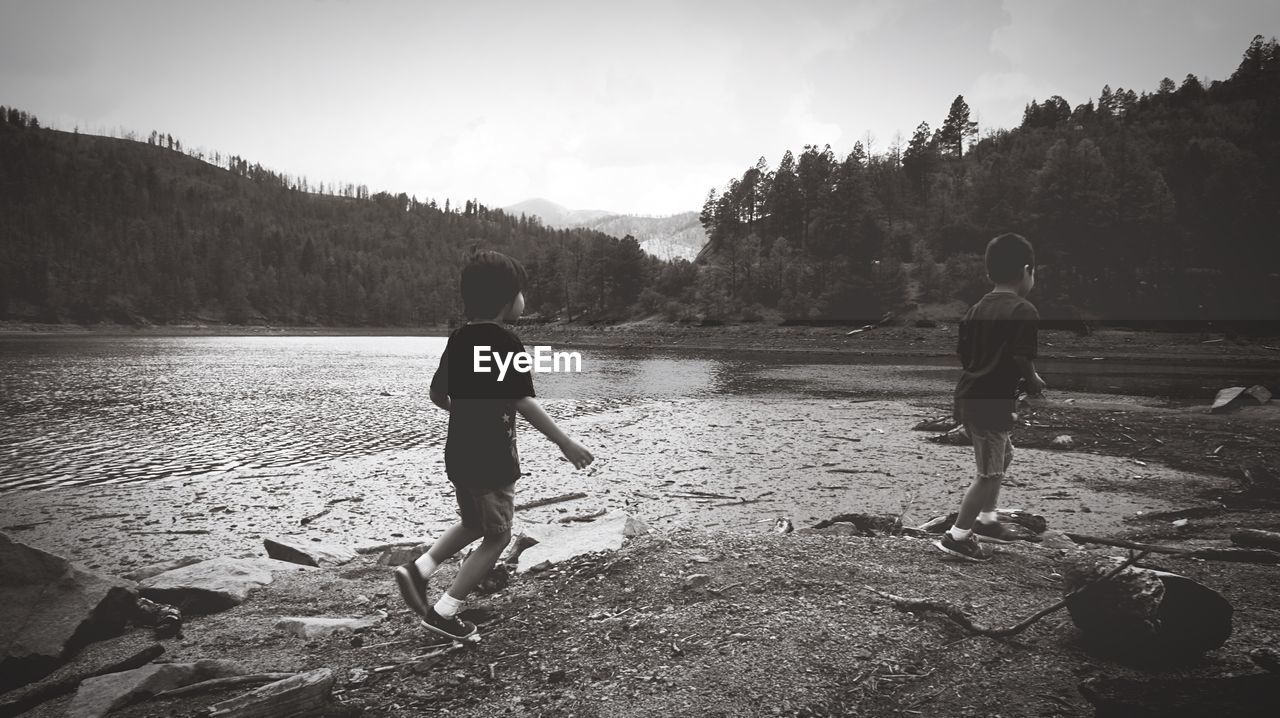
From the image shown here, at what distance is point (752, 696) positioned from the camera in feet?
9.84

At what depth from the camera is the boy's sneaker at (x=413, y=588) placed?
3764 mm

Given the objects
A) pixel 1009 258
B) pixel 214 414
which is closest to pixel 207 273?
pixel 214 414

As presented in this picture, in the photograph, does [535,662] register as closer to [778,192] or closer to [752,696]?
[752,696]

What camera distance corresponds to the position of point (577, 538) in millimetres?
5871

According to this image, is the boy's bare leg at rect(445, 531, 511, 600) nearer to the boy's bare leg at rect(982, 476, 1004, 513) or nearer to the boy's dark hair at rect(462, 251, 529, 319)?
the boy's dark hair at rect(462, 251, 529, 319)

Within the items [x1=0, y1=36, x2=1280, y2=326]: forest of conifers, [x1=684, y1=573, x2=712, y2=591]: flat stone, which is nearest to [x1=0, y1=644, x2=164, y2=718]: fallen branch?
[x1=684, y1=573, x2=712, y2=591]: flat stone

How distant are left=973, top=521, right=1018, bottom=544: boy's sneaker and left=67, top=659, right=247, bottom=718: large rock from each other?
589cm

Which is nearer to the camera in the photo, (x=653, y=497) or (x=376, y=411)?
(x=653, y=497)

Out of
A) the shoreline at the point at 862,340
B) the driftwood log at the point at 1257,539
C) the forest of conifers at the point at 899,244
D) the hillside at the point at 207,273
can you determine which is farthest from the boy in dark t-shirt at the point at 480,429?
the hillside at the point at 207,273

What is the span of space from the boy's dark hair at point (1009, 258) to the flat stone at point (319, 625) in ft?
18.7

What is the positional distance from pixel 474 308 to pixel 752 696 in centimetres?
274

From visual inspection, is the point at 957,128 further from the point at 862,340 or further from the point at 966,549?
the point at 966,549

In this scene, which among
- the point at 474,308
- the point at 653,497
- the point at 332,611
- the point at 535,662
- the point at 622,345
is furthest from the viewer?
the point at 622,345

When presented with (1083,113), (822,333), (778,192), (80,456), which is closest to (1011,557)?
(80,456)
